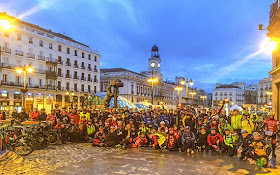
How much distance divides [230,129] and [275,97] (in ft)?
28.5

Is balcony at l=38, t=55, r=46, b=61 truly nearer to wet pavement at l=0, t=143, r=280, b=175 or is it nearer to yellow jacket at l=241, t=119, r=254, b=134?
wet pavement at l=0, t=143, r=280, b=175

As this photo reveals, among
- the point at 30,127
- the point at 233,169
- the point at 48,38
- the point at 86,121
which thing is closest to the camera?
the point at 233,169

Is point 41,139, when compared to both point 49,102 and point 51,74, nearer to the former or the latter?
point 49,102

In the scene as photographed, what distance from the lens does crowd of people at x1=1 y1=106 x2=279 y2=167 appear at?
10359 mm

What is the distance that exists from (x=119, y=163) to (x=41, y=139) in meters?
4.56

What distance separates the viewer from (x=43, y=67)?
5391cm

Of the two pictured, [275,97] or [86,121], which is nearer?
[86,121]

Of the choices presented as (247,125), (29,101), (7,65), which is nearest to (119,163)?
(247,125)

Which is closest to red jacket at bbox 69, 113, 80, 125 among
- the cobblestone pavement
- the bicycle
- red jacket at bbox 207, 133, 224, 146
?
the cobblestone pavement

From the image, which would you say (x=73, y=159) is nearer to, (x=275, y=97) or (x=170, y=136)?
(x=170, y=136)

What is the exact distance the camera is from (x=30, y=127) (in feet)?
40.9

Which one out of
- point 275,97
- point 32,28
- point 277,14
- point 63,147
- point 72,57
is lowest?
point 63,147

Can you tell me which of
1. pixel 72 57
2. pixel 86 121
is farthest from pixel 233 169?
pixel 72 57

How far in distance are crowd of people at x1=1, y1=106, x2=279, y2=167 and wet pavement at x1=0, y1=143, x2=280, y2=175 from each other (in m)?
0.60
